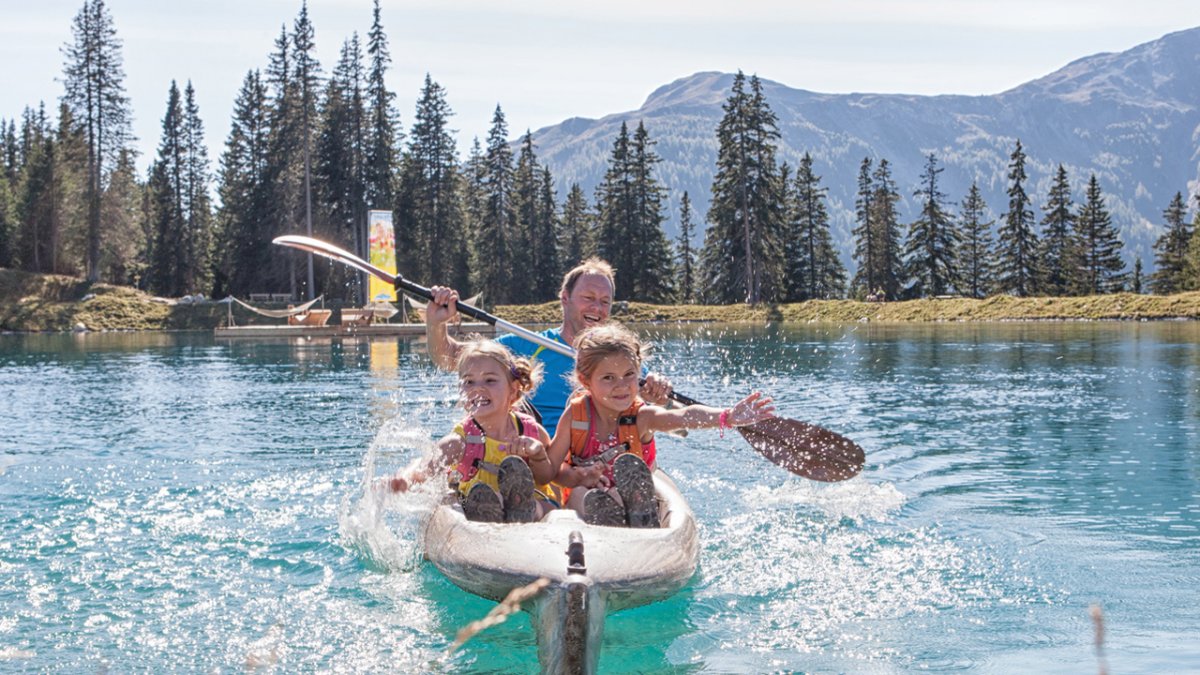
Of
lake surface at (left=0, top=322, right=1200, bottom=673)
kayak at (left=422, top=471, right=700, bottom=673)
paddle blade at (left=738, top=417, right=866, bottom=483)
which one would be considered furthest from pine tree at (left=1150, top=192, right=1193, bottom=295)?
kayak at (left=422, top=471, right=700, bottom=673)

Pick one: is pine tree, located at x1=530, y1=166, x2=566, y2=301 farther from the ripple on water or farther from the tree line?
the ripple on water

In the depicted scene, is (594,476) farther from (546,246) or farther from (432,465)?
(546,246)

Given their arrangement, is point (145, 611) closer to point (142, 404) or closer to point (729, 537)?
point (729, 537)

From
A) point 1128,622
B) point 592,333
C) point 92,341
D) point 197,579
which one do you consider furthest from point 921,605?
point 92,341

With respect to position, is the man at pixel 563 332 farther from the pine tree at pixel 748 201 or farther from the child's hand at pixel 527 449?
the pine tree at pixel 748 201

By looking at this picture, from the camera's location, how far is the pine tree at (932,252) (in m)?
67.1

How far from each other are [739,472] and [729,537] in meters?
2.96

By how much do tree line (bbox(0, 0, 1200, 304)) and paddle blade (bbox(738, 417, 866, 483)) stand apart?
4529 cm

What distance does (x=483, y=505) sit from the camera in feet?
20.5

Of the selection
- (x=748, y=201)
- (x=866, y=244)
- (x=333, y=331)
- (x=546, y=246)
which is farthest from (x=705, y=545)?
(x=866, y=244)

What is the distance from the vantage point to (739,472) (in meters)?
10.8

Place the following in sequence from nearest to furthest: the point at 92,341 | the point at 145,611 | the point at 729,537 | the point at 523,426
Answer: the point at 145,611 < the point at 523,426 < the point at 729,537 < the point at 92,341

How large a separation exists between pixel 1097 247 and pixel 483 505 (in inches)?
2639

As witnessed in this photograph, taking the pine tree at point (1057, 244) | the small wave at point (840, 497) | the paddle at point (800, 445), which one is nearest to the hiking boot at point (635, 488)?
the paddle at point (800, 445)
